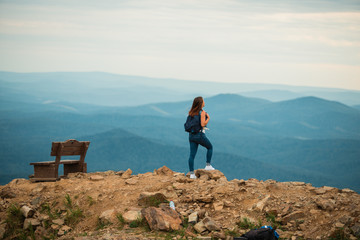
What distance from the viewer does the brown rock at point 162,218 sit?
1006 centimetres

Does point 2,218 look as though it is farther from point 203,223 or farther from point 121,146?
point 121,146

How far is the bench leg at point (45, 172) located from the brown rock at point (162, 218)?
13.3ft

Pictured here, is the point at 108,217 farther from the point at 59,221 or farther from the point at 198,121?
the point at 198,121

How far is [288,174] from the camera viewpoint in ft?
438

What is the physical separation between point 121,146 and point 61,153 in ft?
450

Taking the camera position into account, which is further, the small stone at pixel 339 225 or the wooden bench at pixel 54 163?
the wooden bench at pixel 54 163

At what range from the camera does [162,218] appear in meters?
10.2

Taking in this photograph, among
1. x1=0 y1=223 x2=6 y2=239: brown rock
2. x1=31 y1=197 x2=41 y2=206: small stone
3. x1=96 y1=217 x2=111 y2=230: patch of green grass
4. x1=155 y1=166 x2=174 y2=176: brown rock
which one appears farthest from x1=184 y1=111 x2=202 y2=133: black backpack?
x1=0 y1=223 x2=6 y2=239: brown rock

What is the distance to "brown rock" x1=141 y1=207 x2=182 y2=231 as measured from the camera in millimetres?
10062

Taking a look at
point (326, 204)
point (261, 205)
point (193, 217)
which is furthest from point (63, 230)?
point (326, 204)

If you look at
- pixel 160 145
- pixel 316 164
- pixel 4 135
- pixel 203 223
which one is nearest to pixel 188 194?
pixel 203 223

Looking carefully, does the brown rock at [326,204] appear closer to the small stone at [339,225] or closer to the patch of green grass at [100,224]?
the small stone at [339,225]

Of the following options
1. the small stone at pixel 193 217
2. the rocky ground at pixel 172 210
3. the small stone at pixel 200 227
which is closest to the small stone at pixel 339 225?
the rocky ground at pixel 172 210

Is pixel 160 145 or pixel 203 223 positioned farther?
pixel 160 145
